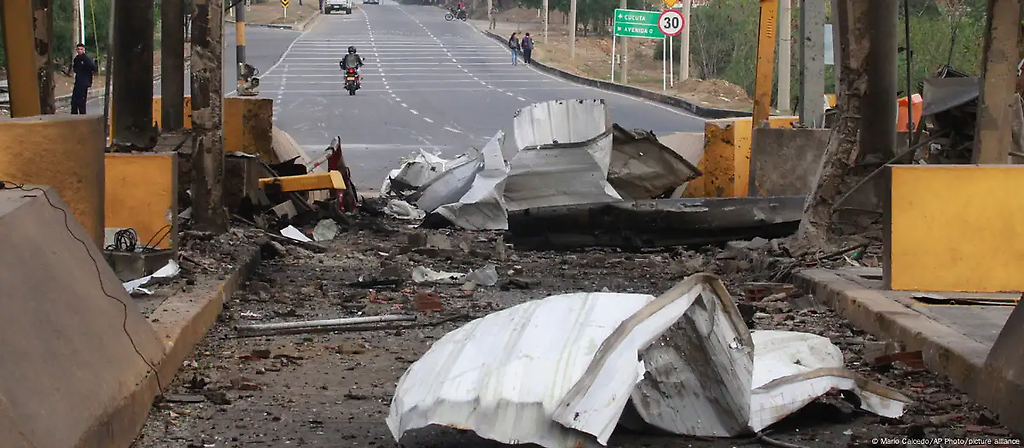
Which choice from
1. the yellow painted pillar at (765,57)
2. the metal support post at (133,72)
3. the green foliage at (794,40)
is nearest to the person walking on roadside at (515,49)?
the green foliage at (794,40)

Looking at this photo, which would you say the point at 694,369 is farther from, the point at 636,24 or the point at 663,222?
the point at 636,24

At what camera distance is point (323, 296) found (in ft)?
29.6

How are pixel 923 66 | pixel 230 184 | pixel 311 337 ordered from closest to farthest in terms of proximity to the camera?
pixel 311 337 → pixel 230 184 → pixel 923 66

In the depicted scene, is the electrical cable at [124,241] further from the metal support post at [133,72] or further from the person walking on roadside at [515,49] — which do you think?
the person walking on roadside at [515,49]

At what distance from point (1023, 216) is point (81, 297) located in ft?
18.7

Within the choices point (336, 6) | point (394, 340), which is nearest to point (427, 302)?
point (394, 340)

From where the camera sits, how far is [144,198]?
29.0 feet

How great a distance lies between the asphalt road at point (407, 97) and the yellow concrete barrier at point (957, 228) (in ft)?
37.9

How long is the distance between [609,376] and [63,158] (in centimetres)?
358

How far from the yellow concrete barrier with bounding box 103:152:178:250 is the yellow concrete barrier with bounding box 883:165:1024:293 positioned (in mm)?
4821

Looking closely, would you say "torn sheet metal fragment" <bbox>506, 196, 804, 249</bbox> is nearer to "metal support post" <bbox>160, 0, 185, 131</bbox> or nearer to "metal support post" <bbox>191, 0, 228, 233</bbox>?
"metal support post" <bbox>191, 0, 228, 233</bbox>

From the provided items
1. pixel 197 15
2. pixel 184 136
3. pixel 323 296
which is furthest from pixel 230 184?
pixel 323 296

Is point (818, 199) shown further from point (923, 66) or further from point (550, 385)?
point (923, 66)

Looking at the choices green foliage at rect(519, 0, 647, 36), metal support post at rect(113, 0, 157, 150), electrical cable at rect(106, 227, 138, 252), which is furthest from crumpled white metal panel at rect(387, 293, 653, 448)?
green foliage at rect(519, 0, 647, 36)
